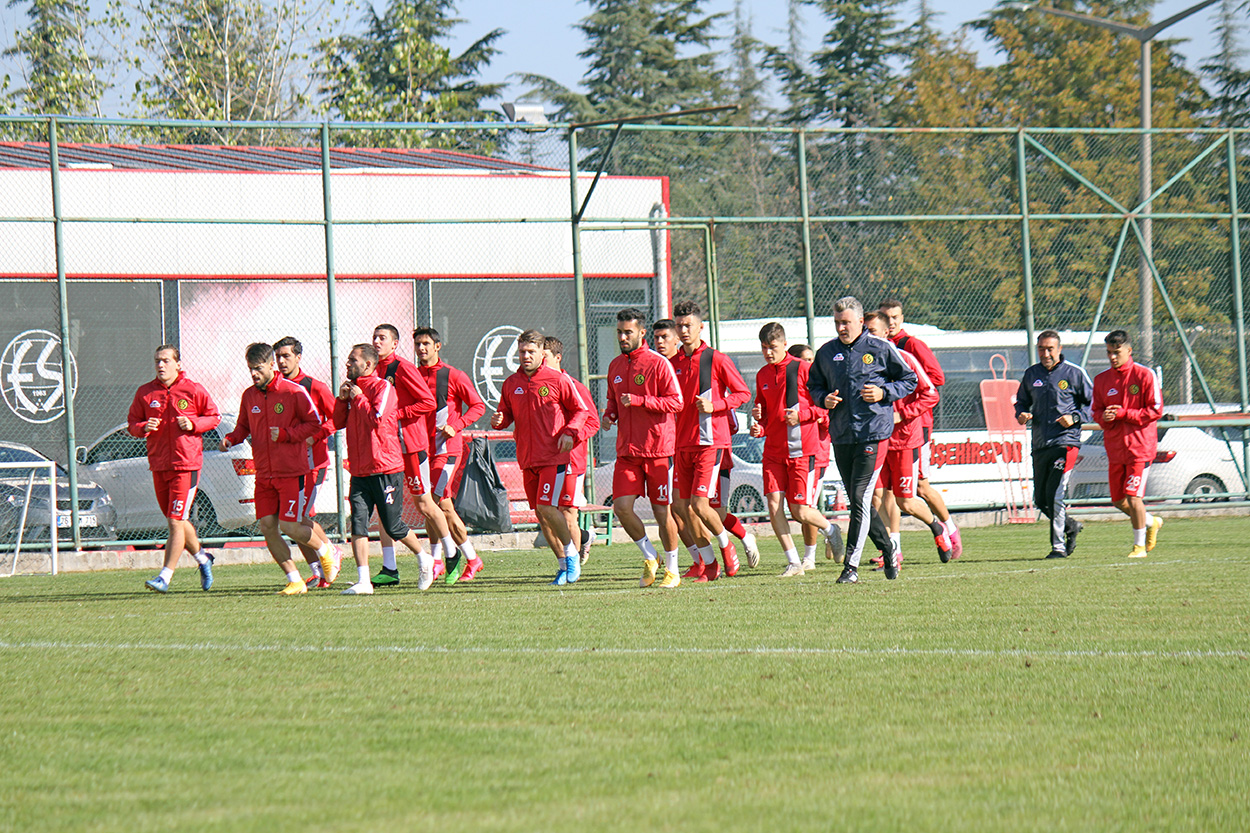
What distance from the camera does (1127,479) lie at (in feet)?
44.4

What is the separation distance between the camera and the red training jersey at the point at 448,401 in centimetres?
1261

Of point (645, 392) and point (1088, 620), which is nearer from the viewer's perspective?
point (1088, 620)

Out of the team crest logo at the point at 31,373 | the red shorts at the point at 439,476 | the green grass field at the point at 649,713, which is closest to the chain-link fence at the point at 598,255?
the team crest logo at the point at 31,373

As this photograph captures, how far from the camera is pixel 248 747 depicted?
505 cm

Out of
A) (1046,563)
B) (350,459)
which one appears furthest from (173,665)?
(1046,563)

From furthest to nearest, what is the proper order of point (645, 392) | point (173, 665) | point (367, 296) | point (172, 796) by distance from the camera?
1. point (367, 296)
2. point (645, 392)
3. point (173, 665)
4. point (172, 796)

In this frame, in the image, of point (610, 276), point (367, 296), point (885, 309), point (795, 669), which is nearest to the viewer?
point (795, 669)

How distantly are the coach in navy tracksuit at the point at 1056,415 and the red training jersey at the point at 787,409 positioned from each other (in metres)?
2.38

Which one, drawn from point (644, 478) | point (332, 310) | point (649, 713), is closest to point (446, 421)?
point (644, 478)

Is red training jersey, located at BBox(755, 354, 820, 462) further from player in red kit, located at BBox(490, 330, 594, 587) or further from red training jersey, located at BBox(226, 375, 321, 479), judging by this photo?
red training jersey, located at BBox(226, 375, 321, 479)

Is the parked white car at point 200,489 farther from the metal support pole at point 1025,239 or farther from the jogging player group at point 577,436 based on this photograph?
the metal support pole at point 1025,239

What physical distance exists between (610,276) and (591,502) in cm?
318

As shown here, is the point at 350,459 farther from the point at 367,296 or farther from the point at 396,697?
the point at 367,296

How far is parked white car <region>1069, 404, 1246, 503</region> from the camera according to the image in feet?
63.5
